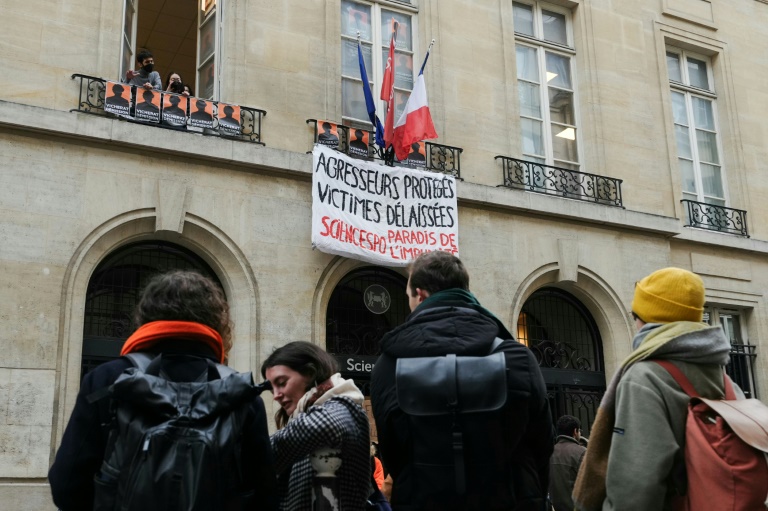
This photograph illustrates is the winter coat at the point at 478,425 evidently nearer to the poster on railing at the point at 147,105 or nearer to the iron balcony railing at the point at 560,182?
the poster on railing at the point at 147,105

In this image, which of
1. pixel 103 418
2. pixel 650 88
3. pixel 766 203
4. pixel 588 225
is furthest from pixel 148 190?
pixel 766 203

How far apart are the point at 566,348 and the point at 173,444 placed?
10.8 meters

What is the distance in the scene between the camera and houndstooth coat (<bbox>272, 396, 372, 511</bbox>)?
339cm

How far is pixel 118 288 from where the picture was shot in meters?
9.98

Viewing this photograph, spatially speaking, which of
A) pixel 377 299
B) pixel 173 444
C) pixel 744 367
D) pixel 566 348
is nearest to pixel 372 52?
pixel 377 299

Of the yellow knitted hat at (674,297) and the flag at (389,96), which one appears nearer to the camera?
the yellow knitted hat at (674,297)

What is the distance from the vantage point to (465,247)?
1162 centimetres

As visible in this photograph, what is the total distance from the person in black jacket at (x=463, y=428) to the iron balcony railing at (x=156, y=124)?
7091mm

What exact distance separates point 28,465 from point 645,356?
22.7 feet

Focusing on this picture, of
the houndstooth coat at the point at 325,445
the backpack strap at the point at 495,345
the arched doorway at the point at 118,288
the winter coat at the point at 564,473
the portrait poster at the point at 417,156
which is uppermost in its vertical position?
the portrait poster at the point at 417,156

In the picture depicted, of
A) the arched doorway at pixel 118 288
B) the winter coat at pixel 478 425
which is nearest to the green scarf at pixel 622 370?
the winter coat at pixel 478 425

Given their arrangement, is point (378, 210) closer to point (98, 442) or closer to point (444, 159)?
point (444, 159)

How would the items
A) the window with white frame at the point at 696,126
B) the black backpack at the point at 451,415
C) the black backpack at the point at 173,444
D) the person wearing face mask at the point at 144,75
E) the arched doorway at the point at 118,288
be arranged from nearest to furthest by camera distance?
the black backpack at the point at 173,444
the black backpack at the point at 451,415
the arched doorway at the point at 118,288
the person wearing face mask at the point at 144,75
the window with white frame at the point at 696,126

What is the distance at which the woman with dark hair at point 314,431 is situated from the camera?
340 cm
